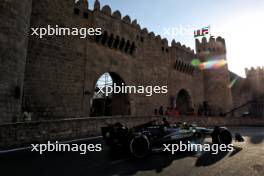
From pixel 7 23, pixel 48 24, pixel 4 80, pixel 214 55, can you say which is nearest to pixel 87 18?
pixel 48 24

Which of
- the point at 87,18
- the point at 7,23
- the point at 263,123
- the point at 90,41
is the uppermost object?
the point at 87,18

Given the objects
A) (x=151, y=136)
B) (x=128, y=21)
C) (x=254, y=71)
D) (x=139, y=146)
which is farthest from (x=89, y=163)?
(x=254, y=71)

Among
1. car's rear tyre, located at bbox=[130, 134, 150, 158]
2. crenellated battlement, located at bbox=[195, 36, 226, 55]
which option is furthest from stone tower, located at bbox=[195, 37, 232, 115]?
car's rear tyre, located at bbox=[130, 134, 150, 158]

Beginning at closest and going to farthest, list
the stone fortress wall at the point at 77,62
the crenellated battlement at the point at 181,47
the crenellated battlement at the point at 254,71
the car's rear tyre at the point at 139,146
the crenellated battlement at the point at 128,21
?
the car's rear tyre at the point at 139,146 < the stone fortress wall at the point at 77,62 < the crenellated battlement at the point at 128,21 < the crenellated battlement at the point at 181,47 < the crenellated battlement at the point at 254,71

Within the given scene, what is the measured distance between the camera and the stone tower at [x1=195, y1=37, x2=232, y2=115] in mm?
29750

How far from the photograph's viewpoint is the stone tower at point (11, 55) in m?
9.33

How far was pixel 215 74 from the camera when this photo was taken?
99.5 feet

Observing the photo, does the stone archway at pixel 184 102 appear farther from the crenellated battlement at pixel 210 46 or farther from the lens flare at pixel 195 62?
the crenellated battlement at pixel 210 46

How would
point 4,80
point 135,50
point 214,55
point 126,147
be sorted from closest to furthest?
point 126,147 < point 4,80 < point 135,50 < point 214,55

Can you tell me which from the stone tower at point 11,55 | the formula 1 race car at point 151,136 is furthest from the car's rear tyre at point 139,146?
the stone tower at point 11,55

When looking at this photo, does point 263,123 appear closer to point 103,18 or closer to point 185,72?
point 185,72

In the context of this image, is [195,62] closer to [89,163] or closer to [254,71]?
[254,71]

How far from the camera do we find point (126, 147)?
5211mm

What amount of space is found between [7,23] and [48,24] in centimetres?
444
